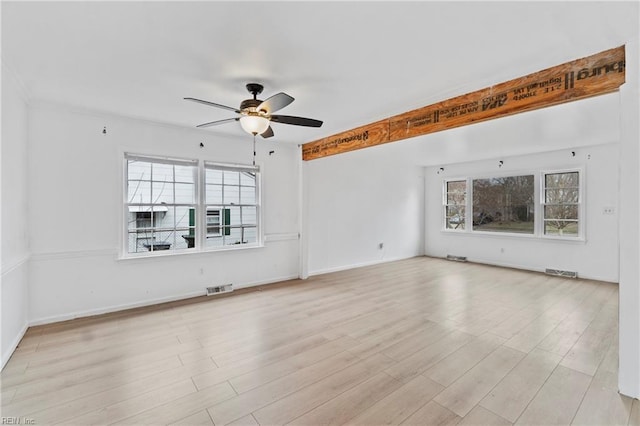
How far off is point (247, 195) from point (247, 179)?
0.97 ft

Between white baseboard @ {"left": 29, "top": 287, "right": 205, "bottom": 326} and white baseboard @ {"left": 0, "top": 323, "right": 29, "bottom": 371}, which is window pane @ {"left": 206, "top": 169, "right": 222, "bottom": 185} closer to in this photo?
white baseboard @ {"left": 29, "top": 287, "right": 205, "bottom": 326}

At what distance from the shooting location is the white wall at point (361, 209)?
615 centimetres

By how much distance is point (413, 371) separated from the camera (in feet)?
8.40

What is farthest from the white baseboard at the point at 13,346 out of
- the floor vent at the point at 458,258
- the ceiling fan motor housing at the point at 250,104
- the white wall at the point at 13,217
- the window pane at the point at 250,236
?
the floor vent at the point at 458,258

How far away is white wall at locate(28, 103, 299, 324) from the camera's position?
3584 mm

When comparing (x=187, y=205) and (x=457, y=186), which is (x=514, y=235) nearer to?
(x=457, y=186)

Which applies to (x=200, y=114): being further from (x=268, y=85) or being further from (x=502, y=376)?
(x=502, y=376)

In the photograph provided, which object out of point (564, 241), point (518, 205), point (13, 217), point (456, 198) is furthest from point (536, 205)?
point (13, 217)

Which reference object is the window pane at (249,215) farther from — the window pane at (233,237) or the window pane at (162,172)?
the window pane at (162,172)

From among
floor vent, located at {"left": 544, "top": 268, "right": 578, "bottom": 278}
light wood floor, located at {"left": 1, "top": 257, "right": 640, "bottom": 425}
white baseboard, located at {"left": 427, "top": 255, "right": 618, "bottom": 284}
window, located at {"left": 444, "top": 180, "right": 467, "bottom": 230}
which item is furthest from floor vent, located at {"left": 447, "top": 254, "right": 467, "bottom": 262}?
light wood floor, located at {"left": 1, "top": 257, "right": 640, "bottom": 425}

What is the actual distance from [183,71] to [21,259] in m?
2.75

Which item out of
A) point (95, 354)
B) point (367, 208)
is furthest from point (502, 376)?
point (367, 208)

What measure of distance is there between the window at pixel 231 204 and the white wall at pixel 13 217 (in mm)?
2170

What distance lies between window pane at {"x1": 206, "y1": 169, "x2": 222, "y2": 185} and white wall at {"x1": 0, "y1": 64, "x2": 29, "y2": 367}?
2.17m
